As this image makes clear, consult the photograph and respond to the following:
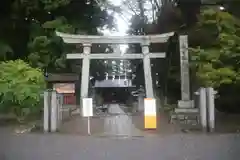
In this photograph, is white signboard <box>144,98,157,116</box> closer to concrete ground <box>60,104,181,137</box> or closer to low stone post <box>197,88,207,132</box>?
concrete ground <box>60,104,181,137</box>

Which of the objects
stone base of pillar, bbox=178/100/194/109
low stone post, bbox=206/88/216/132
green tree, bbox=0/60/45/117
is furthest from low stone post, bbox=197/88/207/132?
green tree, bbox=0/60/45/117

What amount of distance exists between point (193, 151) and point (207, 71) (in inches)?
253

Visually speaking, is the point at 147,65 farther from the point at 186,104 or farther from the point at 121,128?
the point at 121,128

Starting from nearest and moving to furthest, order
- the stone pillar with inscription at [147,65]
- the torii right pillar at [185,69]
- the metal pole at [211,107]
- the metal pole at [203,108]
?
the metal pole at [211,107]
the metal pole at [203,108]
the torii right pillar at [185,69]
the stone pillar with inscription at [147,65]

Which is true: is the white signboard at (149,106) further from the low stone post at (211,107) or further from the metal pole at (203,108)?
the low stone post at (211,107)

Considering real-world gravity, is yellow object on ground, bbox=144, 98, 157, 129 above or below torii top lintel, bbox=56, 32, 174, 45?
Result: below

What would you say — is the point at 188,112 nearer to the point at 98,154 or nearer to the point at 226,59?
the point at 226,59

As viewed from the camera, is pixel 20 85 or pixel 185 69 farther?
pixel 185 69

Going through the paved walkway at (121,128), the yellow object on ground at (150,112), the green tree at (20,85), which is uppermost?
the green tree at (20,85)

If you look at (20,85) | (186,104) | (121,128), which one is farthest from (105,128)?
(186,104)

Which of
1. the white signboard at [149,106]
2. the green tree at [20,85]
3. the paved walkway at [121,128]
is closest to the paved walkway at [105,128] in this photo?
the paved walkway at [121,128]

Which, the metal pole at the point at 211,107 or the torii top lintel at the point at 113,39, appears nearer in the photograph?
the metal pole at the point at 211,107

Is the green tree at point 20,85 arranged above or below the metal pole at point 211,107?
above

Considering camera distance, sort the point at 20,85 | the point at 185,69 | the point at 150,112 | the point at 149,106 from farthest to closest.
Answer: the point at 185,69 → the point at 20,85 → the point at 150,112 → the point at 149,106
